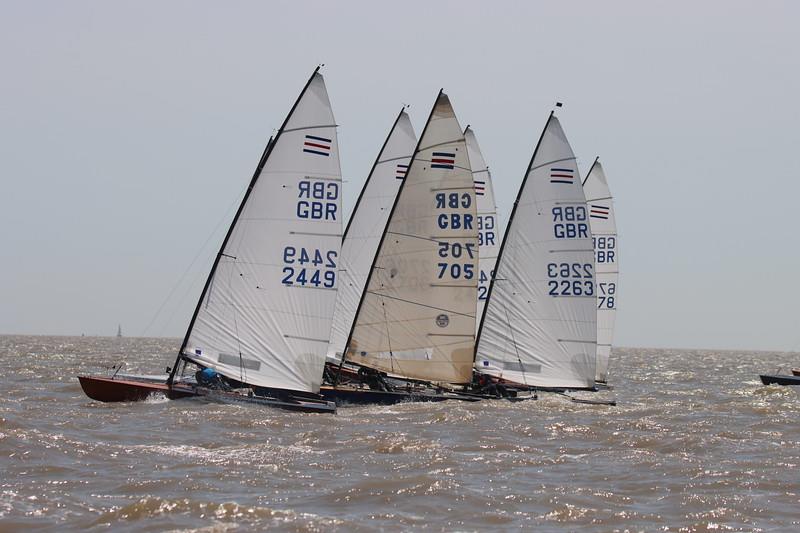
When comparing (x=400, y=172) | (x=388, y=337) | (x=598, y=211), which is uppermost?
(x=598, y=211)

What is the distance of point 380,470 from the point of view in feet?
62.0

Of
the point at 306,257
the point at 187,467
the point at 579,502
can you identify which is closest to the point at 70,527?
the point at 187,467

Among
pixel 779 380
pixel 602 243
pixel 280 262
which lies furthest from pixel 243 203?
pixel 779 380

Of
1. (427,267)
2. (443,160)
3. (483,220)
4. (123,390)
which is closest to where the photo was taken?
(123,390)

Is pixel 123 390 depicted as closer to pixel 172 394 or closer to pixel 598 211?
pixel 172 394

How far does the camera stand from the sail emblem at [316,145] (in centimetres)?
2855

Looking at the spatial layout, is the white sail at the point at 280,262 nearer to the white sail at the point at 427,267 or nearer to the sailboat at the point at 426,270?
the sailboat at the point at 426,270

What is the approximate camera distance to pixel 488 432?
25.3 meters

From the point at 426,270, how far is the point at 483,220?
1066 cm

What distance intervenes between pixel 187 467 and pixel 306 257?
10.7m

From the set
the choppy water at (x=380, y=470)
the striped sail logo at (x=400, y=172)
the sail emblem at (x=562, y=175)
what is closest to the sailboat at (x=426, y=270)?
the choppy water at (x=380, y=470)

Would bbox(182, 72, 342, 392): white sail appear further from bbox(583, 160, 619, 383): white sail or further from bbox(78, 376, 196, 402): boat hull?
bbox(583, 160, 619, 383): white sail

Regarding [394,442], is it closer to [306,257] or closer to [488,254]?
[306,257]

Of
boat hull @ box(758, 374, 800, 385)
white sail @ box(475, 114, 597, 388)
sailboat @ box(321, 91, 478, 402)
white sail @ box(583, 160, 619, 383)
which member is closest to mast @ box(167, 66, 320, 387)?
sailboat @ box(321, 91, 478, 402)
